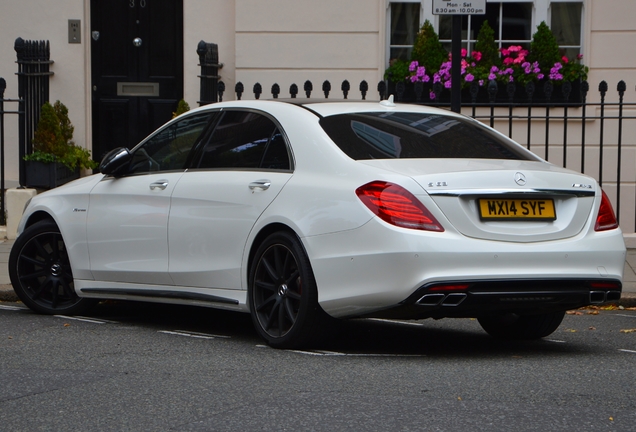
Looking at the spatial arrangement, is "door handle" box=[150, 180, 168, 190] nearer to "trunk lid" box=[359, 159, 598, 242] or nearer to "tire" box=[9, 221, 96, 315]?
"tire" box=[9, 221, 96, 315]

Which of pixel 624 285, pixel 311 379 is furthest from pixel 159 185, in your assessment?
pixel 624 285

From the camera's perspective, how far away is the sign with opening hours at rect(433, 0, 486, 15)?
8.67m

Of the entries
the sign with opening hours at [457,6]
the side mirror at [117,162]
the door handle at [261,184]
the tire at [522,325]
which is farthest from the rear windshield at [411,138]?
the sign with opening hours at [457,6]

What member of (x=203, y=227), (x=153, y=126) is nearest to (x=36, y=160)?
(x=153, y=126)

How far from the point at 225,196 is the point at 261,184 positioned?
0.30 metres

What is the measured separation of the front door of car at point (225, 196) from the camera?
6.22 m

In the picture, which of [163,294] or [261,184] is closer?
[261,184]

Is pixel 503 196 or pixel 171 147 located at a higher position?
pixel 171 147

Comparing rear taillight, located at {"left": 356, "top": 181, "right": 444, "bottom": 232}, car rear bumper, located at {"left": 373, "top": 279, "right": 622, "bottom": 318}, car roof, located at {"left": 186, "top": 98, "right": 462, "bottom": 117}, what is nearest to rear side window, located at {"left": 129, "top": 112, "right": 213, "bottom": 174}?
car roof, located at {"left": 186, "top": 98, "right": 462, "bottom": 117}

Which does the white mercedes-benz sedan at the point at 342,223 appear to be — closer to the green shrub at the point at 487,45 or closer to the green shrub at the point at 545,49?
the green shrub at the point at 487,45

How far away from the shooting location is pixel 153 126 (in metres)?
14.2

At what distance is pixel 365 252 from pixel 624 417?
157 cm

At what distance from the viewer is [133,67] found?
14195 millimetres

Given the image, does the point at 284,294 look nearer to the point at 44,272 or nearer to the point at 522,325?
the point at 522,325
